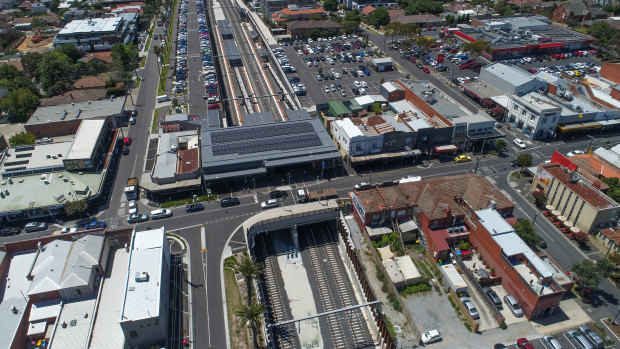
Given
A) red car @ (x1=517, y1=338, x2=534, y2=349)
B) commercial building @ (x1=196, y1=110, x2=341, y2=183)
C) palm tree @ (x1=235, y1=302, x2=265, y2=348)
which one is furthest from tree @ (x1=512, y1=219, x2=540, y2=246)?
palm tree @ (x1=235, y1=302, x2=265, y2=348)

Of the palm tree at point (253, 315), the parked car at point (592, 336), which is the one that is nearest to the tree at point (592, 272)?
the parked car at point (592, 336)

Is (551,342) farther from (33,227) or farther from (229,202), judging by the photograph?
(33,227)

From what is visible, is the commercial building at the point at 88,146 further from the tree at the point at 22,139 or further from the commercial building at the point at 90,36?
the commercial building at the point at 90,36

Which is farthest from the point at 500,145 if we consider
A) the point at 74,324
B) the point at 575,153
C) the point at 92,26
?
the point at 92,26

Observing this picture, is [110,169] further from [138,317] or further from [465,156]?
[465,156]

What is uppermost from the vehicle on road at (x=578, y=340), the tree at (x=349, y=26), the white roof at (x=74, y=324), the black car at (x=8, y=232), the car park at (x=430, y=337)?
the tree at (x=349, y=26)

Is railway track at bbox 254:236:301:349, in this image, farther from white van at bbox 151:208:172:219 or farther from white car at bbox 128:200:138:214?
white car at bbox 128:200:138:214

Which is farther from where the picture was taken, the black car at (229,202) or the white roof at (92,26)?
the white roof at (92,26)
